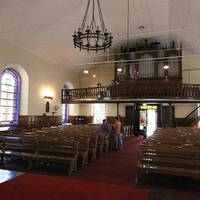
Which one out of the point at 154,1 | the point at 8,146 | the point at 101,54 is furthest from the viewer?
the point at 101,54

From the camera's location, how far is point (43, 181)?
386cm

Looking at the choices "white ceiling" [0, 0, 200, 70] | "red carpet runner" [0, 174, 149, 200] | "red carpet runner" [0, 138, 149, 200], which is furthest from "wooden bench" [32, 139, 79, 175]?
"white ceiling" [0, 0, 200, 70]

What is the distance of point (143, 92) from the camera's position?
44.7 ft

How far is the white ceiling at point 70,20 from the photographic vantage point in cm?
942

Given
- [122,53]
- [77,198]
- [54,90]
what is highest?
[122,53]

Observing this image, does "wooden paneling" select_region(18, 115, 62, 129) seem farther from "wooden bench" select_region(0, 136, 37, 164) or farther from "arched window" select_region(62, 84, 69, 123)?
"wooden bench" select_region(0, 136, 37, 164)

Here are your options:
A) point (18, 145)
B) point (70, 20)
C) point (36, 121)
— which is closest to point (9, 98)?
point (36, 121)

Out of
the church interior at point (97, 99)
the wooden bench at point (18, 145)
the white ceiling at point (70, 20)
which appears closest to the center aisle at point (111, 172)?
the church interior at point (97, 99)

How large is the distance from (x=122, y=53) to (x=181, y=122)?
252 inches

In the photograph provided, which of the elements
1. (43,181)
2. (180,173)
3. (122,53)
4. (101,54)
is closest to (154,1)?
(122,53)

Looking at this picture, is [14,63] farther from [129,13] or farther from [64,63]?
[129,13]

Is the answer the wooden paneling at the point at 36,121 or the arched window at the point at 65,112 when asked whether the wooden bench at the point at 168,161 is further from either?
the arched window at the point at 65,112

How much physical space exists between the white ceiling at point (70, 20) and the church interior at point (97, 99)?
1.9 inches

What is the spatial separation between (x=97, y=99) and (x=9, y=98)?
17.3 ft
